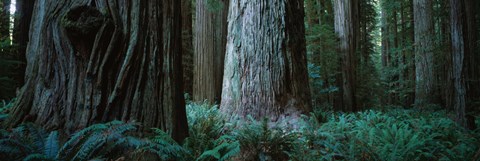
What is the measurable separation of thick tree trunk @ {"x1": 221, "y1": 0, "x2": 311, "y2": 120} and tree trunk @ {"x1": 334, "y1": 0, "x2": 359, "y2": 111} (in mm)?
4076

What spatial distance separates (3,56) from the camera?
21.4 feet

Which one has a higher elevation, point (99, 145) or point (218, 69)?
point (218, 69)

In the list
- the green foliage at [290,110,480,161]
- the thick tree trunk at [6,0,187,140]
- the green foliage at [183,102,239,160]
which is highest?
the thick tree trunk at [6,0,187,140]

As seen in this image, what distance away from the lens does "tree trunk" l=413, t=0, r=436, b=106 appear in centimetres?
930

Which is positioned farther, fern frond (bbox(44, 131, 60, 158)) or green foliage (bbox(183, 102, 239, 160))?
green foliage (bbox(183, 102, 239, 160))

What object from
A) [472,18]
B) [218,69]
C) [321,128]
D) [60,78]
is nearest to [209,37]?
[218,69]

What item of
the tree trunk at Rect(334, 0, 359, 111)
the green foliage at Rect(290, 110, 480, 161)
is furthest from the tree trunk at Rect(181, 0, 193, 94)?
the green foliage at Rect(290, 110, 480, 161)

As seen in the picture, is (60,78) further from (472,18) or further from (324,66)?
(324,66)

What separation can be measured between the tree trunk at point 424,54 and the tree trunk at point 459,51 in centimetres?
532

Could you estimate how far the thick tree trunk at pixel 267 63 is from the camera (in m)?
4.47

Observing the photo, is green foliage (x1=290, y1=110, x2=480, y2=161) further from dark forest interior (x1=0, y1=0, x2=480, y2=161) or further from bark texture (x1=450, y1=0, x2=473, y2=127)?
bark texture (x1=450, y1=0, x2=473, y2=127)

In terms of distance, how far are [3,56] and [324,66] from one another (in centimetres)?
864

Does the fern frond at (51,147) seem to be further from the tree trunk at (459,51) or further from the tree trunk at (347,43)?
the tree trunk at (347,43)

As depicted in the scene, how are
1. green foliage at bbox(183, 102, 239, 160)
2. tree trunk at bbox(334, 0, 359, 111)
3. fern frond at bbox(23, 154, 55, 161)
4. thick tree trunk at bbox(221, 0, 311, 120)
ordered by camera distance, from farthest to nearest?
tree trunk at bbox(334, 0, 359, 111) → thick tree trunk at bbox(221, 0, 311, 120) → green foliage at bbox(183, 102, 239, 160) → fern frond at bbox(23, 154, 55, 161)
